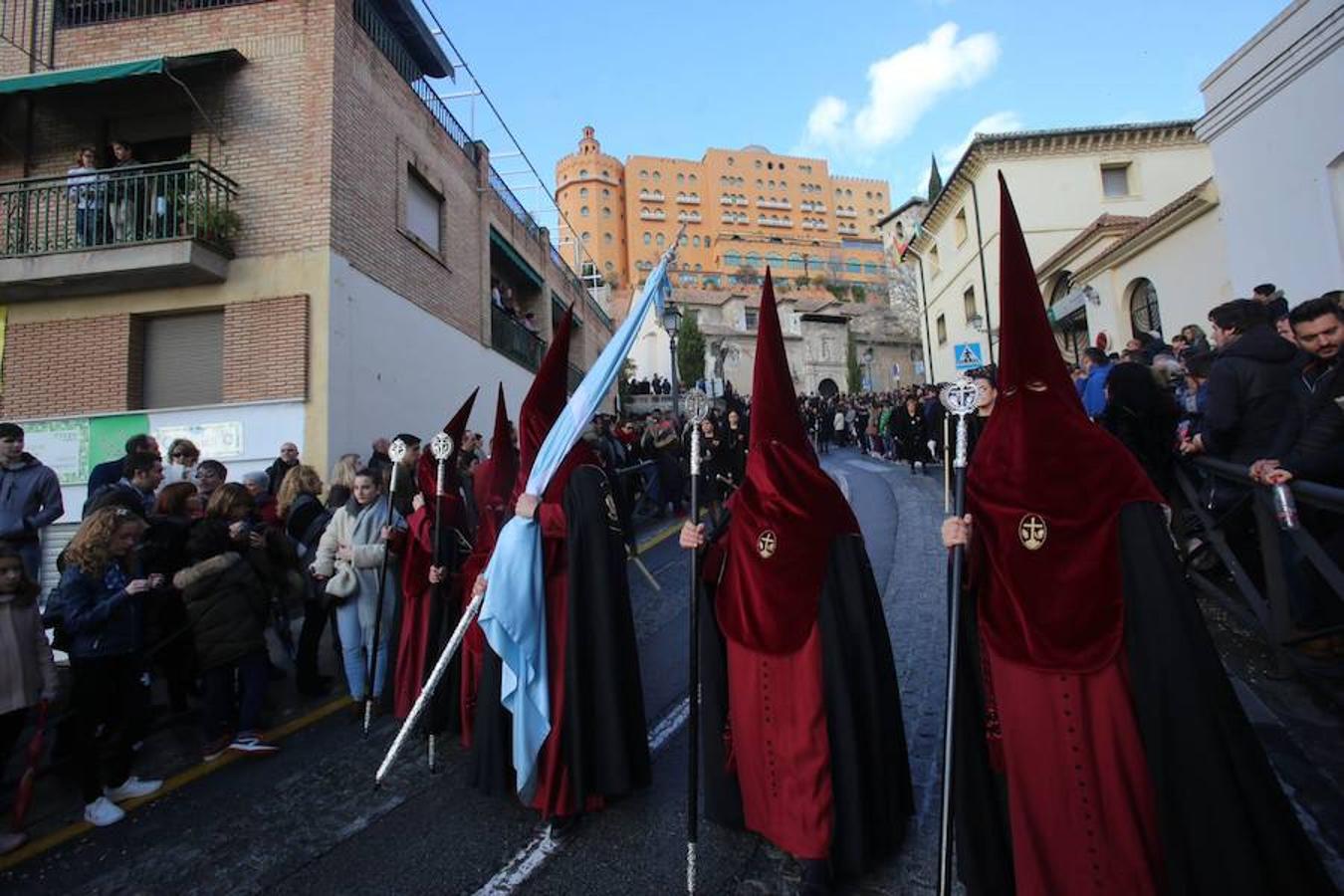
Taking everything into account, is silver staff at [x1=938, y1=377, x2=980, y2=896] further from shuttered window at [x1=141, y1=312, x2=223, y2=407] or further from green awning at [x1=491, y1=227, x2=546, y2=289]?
green awning at [x1=491, y1=227, x2=546, y2=289]

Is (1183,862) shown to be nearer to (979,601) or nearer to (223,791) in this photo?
(979,601)

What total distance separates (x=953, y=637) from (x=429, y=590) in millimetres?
3507

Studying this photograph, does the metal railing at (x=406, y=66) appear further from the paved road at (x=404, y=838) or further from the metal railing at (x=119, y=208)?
the paved road at (x=404, y=838)

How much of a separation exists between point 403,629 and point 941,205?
3145 centimetres

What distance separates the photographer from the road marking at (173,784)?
10.9ft

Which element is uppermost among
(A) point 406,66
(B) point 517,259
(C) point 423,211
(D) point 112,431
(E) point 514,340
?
(A) point 406,66

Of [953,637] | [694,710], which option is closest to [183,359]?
[694,710]

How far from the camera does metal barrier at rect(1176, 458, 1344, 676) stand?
3066 millimetres

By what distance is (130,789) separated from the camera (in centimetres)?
378

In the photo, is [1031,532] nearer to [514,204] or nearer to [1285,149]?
[1285,149]

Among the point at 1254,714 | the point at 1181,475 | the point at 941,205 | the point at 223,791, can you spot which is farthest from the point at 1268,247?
the point at 941,205

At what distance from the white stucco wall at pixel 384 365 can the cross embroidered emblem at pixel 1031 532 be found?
9.82 m

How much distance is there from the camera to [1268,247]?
9875 millimetres

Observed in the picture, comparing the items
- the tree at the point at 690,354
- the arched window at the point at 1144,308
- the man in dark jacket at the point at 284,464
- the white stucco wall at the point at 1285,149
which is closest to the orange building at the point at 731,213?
the tree at the point at 690,354
